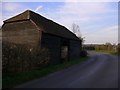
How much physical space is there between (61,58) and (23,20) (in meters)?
7.44

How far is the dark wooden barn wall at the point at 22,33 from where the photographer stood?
Result: 23.6 metres

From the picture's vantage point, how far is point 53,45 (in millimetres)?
25078

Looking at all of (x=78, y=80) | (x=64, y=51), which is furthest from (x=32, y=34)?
(x=78, y=80)

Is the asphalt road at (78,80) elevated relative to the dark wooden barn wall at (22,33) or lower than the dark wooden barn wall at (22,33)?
lower

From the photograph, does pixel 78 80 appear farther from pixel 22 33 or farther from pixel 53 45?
pixel 22 33

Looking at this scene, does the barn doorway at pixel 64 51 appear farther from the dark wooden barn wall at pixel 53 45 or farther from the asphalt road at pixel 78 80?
the asphalt road at pixel 78 80

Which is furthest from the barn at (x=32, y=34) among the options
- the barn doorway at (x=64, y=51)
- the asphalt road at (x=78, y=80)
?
the asphalt road at (x=78, y=80)

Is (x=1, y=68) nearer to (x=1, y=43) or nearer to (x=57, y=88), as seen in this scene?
(x=1, y=43)

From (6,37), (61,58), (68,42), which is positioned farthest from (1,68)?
(68,42)

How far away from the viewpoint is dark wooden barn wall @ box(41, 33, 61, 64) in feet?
76.1

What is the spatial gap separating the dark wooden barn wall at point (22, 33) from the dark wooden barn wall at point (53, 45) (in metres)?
0.87

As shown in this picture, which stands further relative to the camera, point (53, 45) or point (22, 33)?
point (53, 45)

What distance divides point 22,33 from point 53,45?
3947mm

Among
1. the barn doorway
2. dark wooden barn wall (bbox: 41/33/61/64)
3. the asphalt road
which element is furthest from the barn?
the asphalt road
